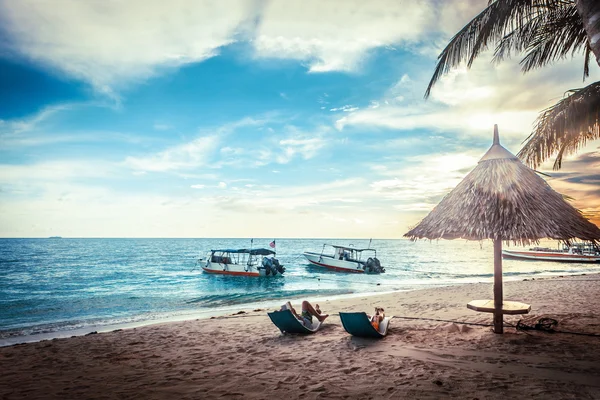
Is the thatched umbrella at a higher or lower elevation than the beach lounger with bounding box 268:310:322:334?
higher

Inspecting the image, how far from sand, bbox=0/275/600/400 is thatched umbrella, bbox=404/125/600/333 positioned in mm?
1133

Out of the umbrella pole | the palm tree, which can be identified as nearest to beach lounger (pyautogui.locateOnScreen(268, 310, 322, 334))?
the umbrella pole

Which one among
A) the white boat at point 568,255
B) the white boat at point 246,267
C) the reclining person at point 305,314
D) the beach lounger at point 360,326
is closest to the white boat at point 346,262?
the white boat at point 246,267

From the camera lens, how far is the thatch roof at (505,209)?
19.3 feet

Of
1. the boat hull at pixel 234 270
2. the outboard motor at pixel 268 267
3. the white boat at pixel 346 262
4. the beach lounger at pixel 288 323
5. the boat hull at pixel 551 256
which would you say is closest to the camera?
the beach lounger at pixel 288 323

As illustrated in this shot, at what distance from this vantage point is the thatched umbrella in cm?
588

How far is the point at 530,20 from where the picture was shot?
679cm

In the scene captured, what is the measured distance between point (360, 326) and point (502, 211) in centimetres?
353

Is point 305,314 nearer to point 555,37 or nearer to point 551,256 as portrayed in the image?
point 555,37

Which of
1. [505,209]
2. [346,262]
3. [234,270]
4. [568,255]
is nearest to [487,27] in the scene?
[505,209]

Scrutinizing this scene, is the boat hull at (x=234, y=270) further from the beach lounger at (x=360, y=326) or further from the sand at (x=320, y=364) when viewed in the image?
the beach lounger at (x=360, y=326)

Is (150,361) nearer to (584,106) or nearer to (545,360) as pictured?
(545,360)

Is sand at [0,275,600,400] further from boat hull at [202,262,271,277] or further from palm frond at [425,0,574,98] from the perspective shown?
boat hull at [202,262,271,277]

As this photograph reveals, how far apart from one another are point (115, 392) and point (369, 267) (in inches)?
1136
